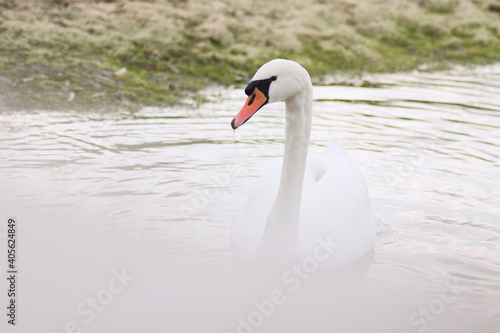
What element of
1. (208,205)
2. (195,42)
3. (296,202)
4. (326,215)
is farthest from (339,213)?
(195,42)

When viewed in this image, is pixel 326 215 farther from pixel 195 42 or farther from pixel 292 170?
pixel 195 42

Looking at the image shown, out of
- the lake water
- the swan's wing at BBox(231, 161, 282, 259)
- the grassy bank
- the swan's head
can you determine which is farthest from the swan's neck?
the grassy bank

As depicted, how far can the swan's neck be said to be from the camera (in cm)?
411

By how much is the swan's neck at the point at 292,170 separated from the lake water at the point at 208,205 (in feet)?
1.39

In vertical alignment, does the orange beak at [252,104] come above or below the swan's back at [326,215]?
above

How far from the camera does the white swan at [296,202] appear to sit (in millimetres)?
3904

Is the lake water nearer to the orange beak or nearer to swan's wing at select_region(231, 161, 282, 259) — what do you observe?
swan's wing at select_region(231, 161, 282, 259)

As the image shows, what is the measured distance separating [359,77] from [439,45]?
2891 millimetres

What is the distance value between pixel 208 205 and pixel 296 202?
1.52 metres

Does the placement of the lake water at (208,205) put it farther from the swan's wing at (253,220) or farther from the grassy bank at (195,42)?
the grassy bank at (195,42)

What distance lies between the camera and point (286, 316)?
392 centimetres

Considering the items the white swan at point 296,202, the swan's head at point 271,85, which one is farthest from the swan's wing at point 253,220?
the swan's head at point 271,85

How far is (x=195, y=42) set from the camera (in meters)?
10.9

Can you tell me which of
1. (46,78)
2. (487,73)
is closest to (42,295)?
(46,78)
